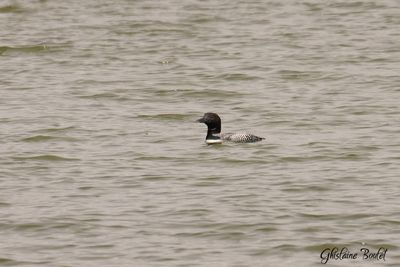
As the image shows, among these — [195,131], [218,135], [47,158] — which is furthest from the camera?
[195,131]

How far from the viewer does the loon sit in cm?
2028

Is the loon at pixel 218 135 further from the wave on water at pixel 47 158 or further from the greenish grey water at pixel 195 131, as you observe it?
the wave on water at pixel 47 158

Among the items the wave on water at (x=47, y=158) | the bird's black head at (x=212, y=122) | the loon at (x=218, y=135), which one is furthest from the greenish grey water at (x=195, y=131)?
the bird's black head at (x=212, y=122)

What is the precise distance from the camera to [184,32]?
3194 centimetres

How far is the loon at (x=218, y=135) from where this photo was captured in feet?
66.5

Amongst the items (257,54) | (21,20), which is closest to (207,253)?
(257,54)

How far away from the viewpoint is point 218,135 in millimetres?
20453

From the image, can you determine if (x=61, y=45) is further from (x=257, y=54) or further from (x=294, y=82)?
(x=294, y=82)

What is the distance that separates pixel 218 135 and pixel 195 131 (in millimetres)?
1253

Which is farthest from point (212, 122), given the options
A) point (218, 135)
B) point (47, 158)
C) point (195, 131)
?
point (47, 158)

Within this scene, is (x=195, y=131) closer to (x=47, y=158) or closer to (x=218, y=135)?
(x=218, y=135)

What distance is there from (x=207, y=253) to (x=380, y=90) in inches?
444

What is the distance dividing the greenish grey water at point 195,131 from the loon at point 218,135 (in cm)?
24

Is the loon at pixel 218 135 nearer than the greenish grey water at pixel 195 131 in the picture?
No
